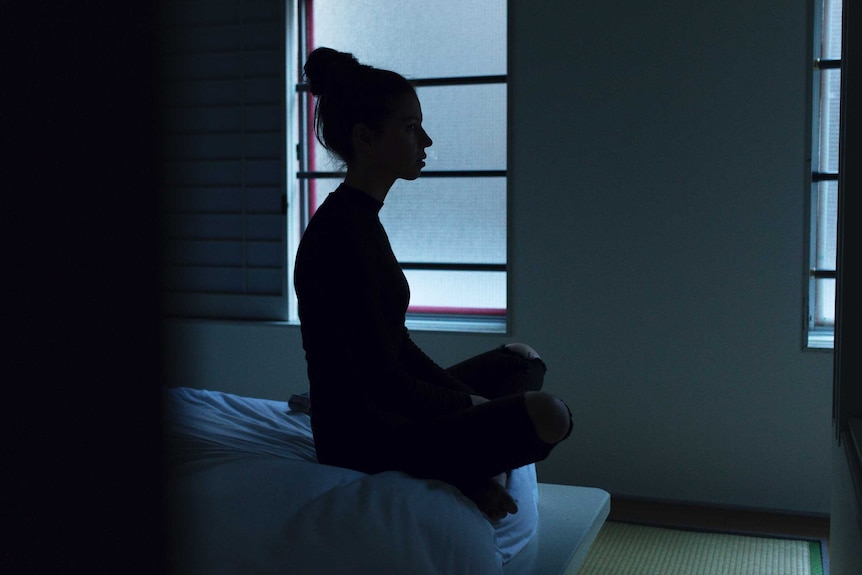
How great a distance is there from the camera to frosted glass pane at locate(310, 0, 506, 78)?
315 centimetres

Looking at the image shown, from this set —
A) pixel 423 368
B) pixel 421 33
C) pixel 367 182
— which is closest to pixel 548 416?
pixel 423 368

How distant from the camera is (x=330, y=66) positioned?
1882 millimetres

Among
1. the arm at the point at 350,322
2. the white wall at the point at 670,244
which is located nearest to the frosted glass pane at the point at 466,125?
the white wall at the point at 670,244

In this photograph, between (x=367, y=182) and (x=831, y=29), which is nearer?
(x=367, y=182)

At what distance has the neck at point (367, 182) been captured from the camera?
186 cm

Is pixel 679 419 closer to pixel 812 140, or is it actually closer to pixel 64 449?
pixel 812 140

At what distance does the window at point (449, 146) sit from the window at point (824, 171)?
102 centimetres

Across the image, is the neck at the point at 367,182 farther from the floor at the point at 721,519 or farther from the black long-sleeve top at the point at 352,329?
the floor at the point at 721,519

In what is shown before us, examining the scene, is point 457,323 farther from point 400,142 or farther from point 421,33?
point 400,142

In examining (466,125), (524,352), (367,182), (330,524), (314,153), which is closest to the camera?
(330,524)

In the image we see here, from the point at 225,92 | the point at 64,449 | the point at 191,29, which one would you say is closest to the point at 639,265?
the point at 225,92

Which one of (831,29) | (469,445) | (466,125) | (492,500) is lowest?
(492,500)

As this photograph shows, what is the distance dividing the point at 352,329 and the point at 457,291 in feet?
5.21

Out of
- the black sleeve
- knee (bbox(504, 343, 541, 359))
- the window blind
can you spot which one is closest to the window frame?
knee (bbox(504, 343, 541, 359))
